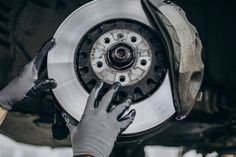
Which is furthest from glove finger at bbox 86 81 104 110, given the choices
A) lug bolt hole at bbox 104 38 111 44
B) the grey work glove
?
lug bolt hole at bbox 104 38 111 44

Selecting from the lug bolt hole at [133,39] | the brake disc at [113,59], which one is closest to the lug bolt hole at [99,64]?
the brake disc at [113,59]

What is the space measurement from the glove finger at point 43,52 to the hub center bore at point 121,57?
16cm

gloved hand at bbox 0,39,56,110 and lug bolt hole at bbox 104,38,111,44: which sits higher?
lug bolt hole at bbox 104,38,111,44

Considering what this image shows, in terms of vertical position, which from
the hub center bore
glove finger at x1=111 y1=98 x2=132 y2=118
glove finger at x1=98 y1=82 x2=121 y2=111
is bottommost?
glove finger at x1=111 y1=98 x2=132 y2=118

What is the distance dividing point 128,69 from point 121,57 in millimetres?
39

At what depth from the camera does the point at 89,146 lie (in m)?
1.39

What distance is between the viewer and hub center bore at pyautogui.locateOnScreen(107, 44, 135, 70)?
60.2 inches

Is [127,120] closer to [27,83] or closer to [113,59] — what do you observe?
[113,59]

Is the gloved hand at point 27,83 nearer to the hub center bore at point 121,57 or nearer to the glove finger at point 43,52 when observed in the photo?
the glove finger at point 43,52

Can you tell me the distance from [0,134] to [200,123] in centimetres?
94

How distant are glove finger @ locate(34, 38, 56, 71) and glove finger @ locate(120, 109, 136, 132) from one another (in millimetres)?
277

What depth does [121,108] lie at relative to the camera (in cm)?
150

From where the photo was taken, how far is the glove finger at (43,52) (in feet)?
5.17

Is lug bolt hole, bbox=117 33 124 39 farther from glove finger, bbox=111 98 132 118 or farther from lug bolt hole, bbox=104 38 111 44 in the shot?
glove finger, bbox=111 98 132 118
